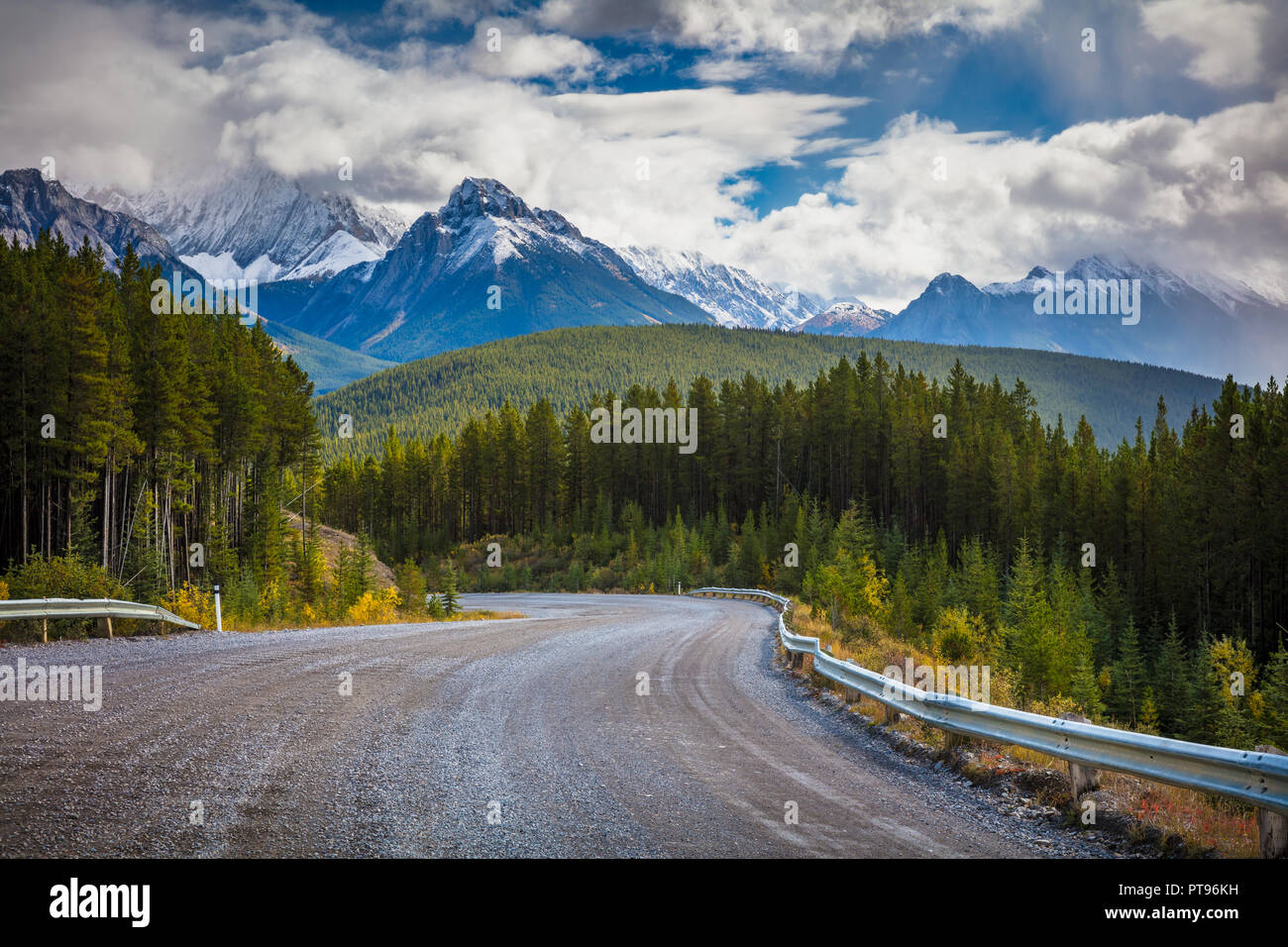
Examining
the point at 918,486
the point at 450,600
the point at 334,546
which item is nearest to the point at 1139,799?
the point at 450,600

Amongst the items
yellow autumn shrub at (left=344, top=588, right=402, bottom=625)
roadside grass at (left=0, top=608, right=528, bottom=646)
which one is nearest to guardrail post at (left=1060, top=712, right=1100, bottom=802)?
roadside grass at (left=0, top=608, right=528, bottom=646)

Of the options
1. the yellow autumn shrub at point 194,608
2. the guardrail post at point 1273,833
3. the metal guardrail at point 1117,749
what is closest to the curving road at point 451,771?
the metal guardrail at point 1117,749

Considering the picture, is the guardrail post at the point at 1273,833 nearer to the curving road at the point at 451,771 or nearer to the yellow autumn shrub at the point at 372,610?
the curving road at the point at 451,771

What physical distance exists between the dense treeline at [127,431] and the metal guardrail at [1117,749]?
18.7m

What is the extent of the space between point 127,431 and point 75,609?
1669 cm

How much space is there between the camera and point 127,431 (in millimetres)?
28547

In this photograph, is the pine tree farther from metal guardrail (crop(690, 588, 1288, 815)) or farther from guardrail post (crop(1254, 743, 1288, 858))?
guardrail post (crop(1254, 743, 1288, 858))

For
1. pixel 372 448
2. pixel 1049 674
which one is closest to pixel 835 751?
pixel 1049 674

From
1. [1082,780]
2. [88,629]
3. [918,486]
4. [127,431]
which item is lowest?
[88,629]

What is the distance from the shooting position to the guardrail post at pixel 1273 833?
15.6 feet

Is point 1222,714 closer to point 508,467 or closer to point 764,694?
point 764,694

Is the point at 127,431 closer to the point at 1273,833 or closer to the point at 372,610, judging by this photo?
Answer: the point at 372,610

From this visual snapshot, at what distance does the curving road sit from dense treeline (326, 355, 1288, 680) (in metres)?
33.3
